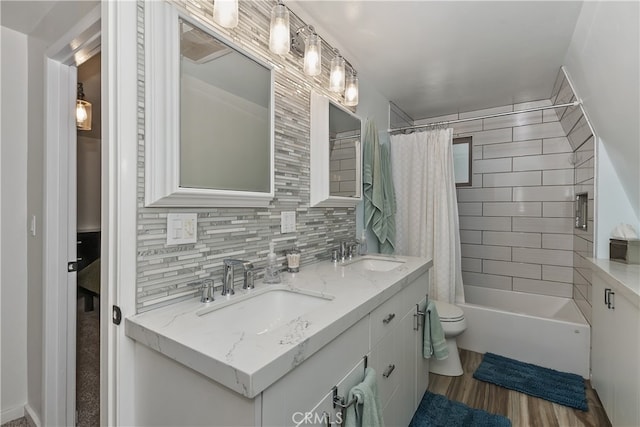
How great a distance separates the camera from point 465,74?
2326 millimetres

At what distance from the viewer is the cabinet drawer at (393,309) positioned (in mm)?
1191

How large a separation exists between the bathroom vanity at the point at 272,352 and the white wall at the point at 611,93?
1.36 m

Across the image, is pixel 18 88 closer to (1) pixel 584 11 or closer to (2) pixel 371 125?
(2) pixel 371 125

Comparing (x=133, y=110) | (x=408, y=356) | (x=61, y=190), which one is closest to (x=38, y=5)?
(x=61, y=190)

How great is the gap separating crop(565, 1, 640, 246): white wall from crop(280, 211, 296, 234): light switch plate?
1585 mm

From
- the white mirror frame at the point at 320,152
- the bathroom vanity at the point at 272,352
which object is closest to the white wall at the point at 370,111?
the white mirror frame at the point at 320,152

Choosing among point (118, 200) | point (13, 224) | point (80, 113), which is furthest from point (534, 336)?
point (80, 113)

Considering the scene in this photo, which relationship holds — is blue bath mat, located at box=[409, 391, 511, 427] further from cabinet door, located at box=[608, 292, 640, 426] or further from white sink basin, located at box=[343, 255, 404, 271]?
white sink basin, located at box=[343, 255, 404, 271]

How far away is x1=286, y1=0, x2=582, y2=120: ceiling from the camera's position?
62.2 inches

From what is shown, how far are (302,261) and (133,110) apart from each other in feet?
3.50

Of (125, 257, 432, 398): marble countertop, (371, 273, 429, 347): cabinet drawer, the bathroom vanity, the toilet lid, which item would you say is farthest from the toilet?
(125, 257, 432, 398): marble countertop

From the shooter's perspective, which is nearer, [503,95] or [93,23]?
[93,23]

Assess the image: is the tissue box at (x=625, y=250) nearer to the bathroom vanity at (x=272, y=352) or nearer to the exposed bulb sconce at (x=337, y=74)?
the bathroom vanity at (x=272, y=352)

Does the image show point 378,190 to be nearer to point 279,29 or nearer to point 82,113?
point 279,29
